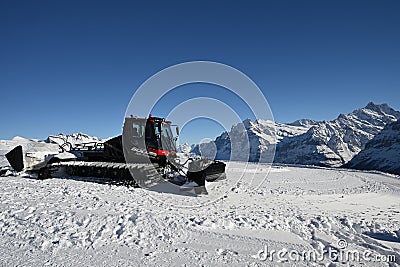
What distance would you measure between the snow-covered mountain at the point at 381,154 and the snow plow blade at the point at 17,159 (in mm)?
169136

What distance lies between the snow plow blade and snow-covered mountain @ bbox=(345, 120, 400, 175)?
6659 inches

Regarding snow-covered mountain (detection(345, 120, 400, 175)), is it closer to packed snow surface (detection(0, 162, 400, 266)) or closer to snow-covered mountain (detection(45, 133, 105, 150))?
snow-covered mountain (detection(45, 133, 105, 150))

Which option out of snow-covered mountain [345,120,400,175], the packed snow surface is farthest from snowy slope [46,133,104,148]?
snow-covered mountain [345,120,400,175]

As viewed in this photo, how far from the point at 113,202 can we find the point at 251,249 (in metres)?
4.70

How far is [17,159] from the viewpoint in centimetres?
1376

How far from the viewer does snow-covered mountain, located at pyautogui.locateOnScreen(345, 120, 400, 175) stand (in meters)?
152

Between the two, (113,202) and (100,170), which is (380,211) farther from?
(100,170)

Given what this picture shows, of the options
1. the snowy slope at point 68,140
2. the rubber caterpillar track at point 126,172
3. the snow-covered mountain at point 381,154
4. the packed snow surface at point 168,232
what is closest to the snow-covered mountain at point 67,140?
the snowy slope at point 68,140

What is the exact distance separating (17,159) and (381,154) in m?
213

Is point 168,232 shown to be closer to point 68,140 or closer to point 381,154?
point 68,140

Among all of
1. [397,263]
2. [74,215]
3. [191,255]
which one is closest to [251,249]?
[191,255]

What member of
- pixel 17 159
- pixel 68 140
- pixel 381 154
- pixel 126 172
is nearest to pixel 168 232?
pixel 126 172

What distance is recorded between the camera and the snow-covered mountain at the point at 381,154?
5969 inches

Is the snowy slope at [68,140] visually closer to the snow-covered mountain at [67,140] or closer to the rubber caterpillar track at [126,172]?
the snow-covered mountain at [67,140]
